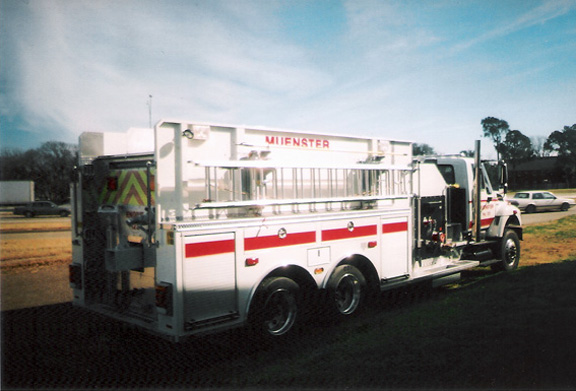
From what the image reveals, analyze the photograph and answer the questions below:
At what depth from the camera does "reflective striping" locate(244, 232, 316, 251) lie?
15.9 feet

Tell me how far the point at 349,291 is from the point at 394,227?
1.23m

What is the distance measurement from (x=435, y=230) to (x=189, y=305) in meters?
5.08

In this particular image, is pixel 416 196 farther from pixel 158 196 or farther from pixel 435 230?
pixel 158 196

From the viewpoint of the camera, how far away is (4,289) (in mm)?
8570

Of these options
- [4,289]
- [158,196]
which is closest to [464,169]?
[158,196]

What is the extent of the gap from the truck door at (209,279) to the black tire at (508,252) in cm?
651

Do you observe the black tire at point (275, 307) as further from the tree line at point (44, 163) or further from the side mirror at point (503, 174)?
the side mirror at point (503, 174)

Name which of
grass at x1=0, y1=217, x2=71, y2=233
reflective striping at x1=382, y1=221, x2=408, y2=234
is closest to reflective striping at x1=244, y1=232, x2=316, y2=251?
reflective striping at x1=382, y1=221, x2=408, y2=234

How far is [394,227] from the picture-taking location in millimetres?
6672

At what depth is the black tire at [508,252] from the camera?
904 cm

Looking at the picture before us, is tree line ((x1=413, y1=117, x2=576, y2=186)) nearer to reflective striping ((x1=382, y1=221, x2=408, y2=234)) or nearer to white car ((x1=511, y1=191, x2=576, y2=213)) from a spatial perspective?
white car ((x1=511, y1=191, x2=576, y2=213))

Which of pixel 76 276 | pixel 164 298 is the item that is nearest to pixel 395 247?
pixel 164 298

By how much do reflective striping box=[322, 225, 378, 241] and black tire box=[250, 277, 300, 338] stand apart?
776 mm

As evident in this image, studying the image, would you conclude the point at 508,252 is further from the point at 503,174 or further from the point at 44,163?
the point at 44,163
